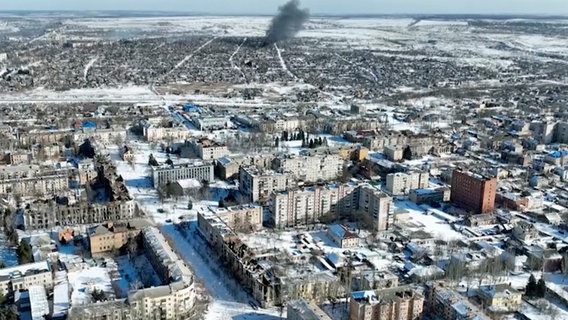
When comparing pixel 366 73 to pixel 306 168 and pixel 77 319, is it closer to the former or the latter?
pixel 306 168

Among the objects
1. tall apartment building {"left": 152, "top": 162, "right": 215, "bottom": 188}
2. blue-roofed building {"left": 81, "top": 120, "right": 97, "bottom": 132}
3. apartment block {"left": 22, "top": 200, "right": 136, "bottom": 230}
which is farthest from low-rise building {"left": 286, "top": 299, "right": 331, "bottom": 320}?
blue-roofed building {"left": 81, "top": 120, "right": 97, "bottom": 132}

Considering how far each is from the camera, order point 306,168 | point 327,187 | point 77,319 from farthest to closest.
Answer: point 306,168 → point 327,187 → point 77,319

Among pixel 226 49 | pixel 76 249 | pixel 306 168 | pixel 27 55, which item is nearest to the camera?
pixel 76 249

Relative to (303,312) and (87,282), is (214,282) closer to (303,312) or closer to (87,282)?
(87,282)

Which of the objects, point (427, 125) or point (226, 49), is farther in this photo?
point (226, 49)

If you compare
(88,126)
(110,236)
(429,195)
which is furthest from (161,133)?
(429,195)

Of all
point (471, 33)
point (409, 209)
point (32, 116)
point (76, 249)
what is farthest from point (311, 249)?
point (471, 33)

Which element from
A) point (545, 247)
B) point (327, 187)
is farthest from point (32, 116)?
point (545, 247)

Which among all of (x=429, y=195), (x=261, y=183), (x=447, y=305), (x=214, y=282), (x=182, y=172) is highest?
(x=261, y=183)

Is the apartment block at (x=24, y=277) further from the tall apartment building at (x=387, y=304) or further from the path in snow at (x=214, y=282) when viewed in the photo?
the tall apartment building at (x=387, y=304)
